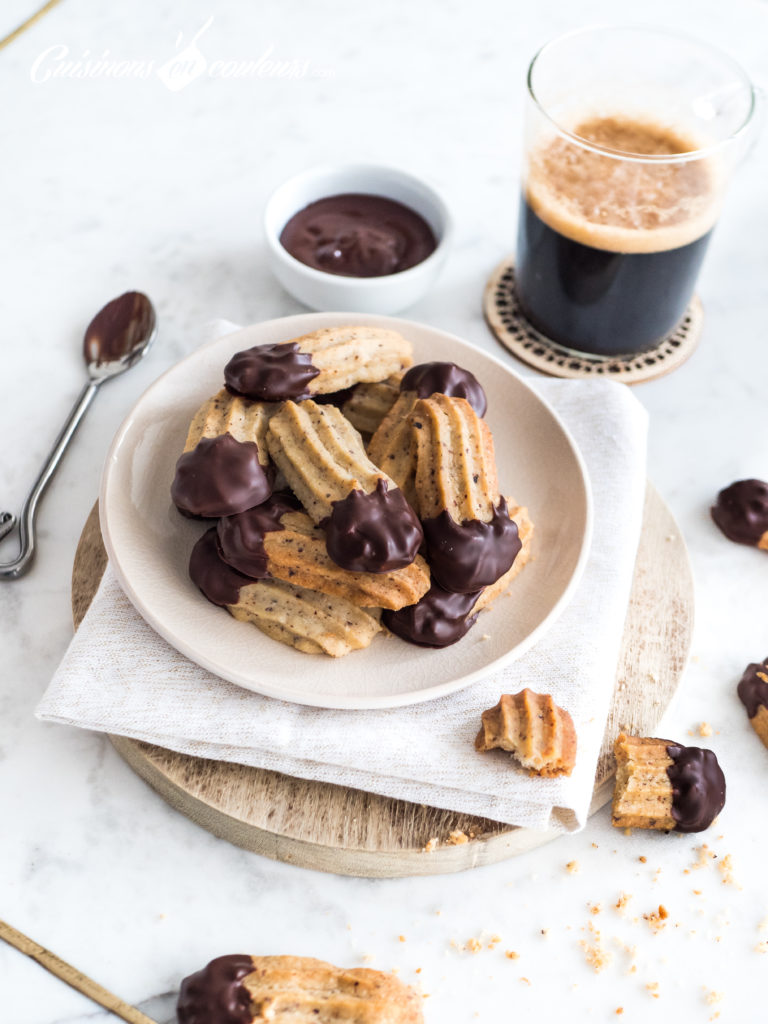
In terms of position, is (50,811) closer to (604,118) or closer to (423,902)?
(423,902)

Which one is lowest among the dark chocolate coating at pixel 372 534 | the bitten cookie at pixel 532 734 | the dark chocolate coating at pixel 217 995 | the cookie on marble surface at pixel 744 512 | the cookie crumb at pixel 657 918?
the cookie crumb at pixel 657 918

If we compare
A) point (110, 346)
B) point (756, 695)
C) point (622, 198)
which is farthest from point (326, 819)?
point (622, 198)

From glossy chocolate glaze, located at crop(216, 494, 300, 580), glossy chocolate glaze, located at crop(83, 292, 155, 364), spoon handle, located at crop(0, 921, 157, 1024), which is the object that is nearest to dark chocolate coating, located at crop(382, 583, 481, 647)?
glossy chocolate glaze, located at crop(216, 494, 300, 580)

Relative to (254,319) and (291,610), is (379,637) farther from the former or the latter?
(254,319)

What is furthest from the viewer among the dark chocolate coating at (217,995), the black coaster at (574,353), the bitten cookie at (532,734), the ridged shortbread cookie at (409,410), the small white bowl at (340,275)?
the black coaster at (574,353)

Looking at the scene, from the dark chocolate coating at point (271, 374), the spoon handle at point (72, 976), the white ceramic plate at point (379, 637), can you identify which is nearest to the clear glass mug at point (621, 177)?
the white ceramic plate at point (379, 637)

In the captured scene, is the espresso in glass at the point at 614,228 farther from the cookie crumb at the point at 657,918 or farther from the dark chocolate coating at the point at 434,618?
the cookie crumb at the point at 657,918

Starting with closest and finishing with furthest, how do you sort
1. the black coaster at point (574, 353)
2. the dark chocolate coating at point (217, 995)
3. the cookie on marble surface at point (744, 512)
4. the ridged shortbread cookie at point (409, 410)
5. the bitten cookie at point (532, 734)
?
the dark chocolate coating at point (217, 995)
the bitten cookie at point (532, 734)
the ridged shortbread cookie at point (409, 410)
the cookie on marble surface at point (744, 512)
the black coaster at point (574, 353)
